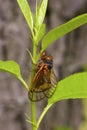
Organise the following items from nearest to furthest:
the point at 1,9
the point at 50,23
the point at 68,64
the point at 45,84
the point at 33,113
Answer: the point at 33,113 < the point at 45,84 < the point at 1,9 < the point at 50,23 < the point at 68,64

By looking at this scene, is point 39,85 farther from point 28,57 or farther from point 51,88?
point 28,57

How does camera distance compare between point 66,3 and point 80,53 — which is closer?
point 66,3

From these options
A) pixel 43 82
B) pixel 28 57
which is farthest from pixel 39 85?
pixel 28 57

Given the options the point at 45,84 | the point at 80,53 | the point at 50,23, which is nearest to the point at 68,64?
the point at 80,53

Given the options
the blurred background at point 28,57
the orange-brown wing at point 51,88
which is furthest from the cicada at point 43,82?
the blurred background at point 28,57

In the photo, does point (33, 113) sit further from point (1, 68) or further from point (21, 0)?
point (21, 0)

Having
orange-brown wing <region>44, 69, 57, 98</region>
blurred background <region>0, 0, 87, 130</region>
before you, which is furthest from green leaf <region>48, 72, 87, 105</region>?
blurred background <region>0, 0, 87, 130</region>

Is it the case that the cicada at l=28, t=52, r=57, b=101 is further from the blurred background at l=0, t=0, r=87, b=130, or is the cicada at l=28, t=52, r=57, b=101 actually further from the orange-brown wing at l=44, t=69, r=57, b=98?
the blurred background at l=0, t=0, r=87, b=130
